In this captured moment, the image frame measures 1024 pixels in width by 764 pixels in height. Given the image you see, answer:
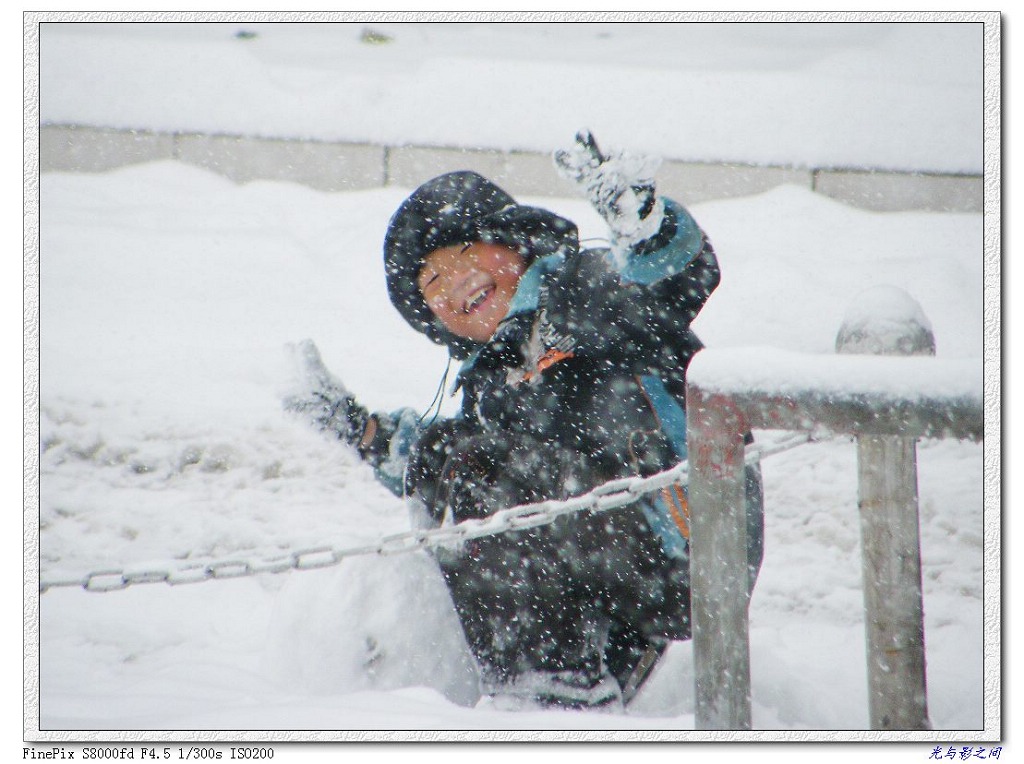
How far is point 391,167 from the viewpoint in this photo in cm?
170

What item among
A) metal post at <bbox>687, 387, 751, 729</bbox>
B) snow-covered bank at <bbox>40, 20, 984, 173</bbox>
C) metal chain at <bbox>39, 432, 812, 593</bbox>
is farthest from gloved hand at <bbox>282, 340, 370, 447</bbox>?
metal post at <bbox>687, 387, 751, 729</bbox>

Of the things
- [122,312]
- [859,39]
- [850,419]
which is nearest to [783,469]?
[859,39]

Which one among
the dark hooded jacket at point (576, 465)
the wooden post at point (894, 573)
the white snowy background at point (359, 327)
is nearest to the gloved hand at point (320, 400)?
the white snowy background at point (359, 327)

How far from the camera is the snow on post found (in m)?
0.78

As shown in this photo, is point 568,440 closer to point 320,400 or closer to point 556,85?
point 320,400

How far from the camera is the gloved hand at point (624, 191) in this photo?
1.10 meters

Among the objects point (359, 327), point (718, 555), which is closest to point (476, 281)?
point (359, 327)

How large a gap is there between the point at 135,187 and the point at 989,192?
1.60m

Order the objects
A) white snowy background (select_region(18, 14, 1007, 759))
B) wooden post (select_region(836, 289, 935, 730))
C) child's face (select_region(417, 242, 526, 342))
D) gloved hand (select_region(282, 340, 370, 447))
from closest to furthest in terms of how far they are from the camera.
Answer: wooden post (select_region(836, 289, 935, 730)), white snowy background (select_region(18, 14, 1007, 759)), child's face (select_region(417, 242, 526, 342)), gloved hand (select_region(282, 340, 370, 447))

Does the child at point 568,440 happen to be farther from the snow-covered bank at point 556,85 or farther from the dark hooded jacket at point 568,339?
the snow-covered bank at point 556,85

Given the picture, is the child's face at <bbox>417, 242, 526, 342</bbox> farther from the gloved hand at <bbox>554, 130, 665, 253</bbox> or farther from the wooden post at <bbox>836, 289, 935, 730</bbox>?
the wooden post at <bbox>836, 289, 935, 730</bbox>

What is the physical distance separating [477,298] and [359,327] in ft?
1.42

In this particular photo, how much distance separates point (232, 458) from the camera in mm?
1746

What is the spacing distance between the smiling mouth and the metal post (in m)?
0.56
